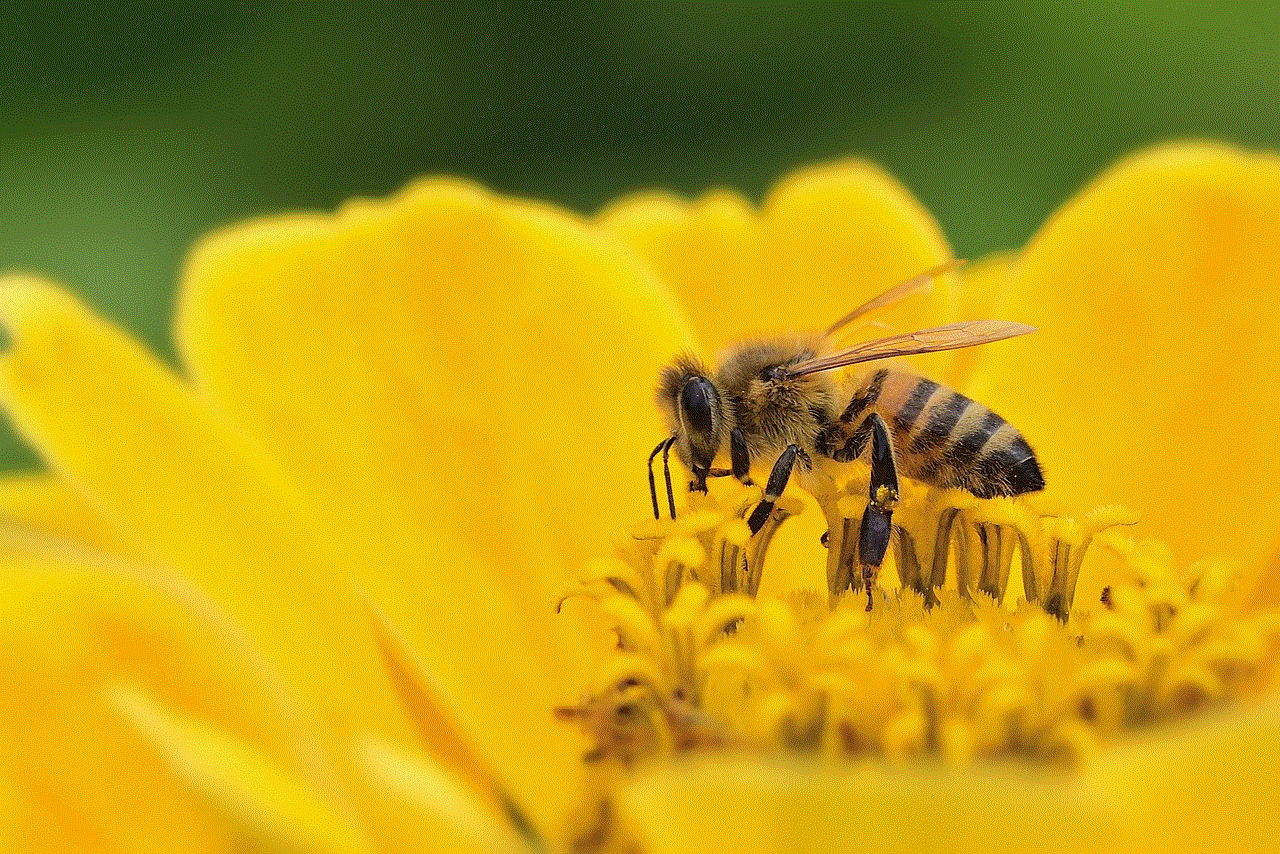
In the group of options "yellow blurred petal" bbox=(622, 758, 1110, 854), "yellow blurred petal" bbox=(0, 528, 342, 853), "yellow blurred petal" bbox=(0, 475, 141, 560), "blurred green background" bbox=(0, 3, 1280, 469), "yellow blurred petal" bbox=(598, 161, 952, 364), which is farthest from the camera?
"blurred green background" bbox=(0, 3, 1280, 469)

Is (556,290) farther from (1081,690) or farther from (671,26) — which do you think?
(671,26)

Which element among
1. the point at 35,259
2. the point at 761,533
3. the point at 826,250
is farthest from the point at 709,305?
the point at 35,259

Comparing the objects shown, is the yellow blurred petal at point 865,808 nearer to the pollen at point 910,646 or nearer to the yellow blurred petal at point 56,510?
the pollen at point 910,646

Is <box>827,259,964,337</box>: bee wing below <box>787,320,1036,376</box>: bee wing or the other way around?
the other way around

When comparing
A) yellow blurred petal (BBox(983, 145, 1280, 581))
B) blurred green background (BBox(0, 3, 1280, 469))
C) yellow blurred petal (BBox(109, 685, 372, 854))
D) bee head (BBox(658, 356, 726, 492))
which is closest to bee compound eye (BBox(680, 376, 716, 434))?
bee head (BBox(658, 356, 726, 492))

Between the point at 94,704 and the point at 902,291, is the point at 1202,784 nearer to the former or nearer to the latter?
the point at 94,704

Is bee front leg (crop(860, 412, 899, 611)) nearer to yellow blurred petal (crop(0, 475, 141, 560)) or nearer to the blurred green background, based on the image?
yellow blurred petal (crop(0, 475, 141, 560))

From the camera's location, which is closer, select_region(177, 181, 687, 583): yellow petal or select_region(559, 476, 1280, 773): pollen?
select_region(559, 476, 1280, 773): pollen
